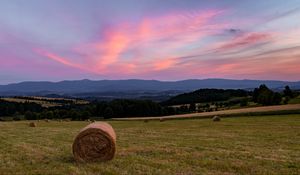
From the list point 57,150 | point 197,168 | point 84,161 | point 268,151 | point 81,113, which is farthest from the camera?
point 81,113

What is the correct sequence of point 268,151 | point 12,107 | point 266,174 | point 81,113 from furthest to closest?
point 12,107, point 81,113, point 268,151, point 266,174

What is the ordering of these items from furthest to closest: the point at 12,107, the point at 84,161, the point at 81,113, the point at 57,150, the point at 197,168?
the point at 12,107 → the point at 81,113 → the point at 57,150 → the point at 84,161 → the point at 197,168

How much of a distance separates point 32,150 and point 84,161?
12.6 feet

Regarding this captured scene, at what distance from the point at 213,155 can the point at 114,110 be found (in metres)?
67.1

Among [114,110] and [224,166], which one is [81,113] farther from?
[224,166]

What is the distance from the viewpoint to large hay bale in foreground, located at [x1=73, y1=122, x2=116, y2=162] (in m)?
13.6

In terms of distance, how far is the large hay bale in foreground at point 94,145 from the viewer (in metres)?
13.6

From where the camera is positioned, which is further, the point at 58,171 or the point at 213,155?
the point at 213,155

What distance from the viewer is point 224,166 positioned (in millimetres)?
11719

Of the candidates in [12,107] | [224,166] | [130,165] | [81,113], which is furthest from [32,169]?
[12,107]

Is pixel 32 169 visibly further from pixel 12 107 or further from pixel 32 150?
pixel 12 107

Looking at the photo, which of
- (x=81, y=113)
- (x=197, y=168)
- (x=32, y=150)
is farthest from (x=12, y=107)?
(x=197, y=168)

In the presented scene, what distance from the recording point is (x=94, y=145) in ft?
45.6

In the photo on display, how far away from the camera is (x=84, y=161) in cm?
1341
